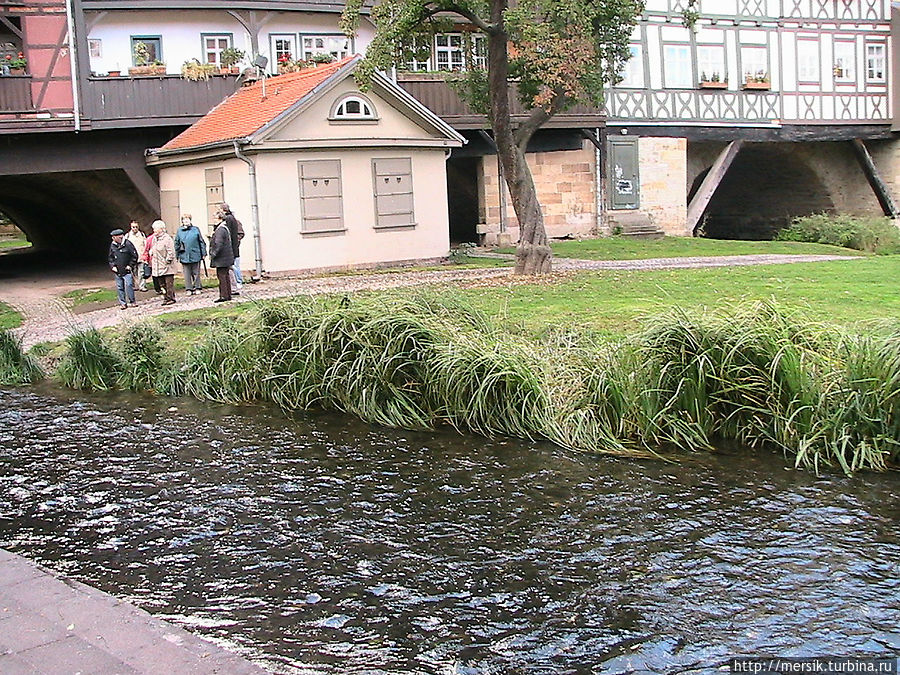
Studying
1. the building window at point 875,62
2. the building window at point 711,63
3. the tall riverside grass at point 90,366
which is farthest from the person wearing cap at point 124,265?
the building window at point 875,62

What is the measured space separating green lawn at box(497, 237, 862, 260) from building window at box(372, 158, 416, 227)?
3895 millimetres

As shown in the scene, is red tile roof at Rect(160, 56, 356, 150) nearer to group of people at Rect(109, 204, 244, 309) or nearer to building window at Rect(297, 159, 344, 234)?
building window at Rect(297, 159, 344, 234)

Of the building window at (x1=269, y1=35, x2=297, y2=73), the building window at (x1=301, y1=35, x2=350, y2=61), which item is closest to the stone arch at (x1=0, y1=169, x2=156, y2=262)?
the building window at (x1=269, y1=35, x2=297, y2=73)

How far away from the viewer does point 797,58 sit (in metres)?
32.5

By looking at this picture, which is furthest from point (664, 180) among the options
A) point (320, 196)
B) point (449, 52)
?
point (320, 196)

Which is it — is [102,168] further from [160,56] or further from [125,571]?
[125,571]

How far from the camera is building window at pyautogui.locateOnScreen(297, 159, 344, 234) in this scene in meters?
22.2

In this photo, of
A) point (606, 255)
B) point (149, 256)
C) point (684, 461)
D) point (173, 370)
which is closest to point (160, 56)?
point (149, 256)

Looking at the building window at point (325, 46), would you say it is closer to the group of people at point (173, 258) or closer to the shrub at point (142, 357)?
the group of people at point (173, 258)

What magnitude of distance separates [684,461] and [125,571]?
14.5 feet

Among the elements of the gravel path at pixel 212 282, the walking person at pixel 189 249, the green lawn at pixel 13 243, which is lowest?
the gravel path at pixel 212 282

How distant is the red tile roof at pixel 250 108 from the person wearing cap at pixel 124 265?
3607 millimetres

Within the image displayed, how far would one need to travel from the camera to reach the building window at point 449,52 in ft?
92.9

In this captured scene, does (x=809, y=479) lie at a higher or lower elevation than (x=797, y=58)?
lower
